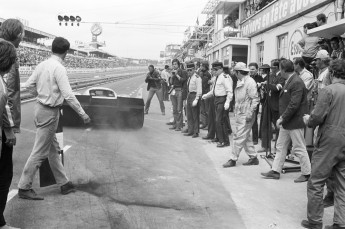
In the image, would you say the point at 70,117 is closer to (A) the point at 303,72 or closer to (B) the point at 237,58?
(A) the point at 303,72

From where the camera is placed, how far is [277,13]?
708 inches

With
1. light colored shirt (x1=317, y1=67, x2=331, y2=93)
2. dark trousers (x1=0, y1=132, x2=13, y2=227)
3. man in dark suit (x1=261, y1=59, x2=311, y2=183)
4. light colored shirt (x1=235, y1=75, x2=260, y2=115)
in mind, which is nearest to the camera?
dark trousers (x1=0, y1=132, x2=13, y2=227)

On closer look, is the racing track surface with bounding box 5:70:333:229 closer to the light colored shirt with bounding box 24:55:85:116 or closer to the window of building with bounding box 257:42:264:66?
the light colored shirt with bounding box 24:55:85:116

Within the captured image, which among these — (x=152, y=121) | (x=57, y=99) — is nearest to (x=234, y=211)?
(x=57, y=99)

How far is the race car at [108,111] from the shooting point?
1082cm

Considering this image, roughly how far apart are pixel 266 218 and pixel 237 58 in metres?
25.2

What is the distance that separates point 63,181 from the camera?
5.37 metres

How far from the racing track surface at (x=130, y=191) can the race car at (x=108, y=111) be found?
1467mm

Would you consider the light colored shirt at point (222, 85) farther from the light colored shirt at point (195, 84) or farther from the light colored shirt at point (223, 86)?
the light colored shirt at point (195, 84)

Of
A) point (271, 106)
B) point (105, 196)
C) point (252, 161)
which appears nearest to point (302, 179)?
point (252, 161)

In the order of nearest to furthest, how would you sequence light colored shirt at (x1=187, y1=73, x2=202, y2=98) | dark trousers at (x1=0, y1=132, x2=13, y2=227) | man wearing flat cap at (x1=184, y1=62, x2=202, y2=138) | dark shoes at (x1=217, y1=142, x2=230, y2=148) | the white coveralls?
dark trousers at (x1=0, y1=132, x2=13, y2=227) < the white coveralls < dark shoes at (x1=217, y1=142, x2=230, y2=148) < light colored shirt at (x1=187, y1=73, x2=202, y2=98) < man wearing flat cap at (x1=184, y1=62, x2=202, y2=138)

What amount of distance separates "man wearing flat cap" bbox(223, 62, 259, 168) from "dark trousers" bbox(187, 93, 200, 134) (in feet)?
10.2

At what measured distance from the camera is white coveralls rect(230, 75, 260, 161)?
743 cm

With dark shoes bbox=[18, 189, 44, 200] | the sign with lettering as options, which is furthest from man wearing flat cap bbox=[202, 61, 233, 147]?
the sign with lettering
